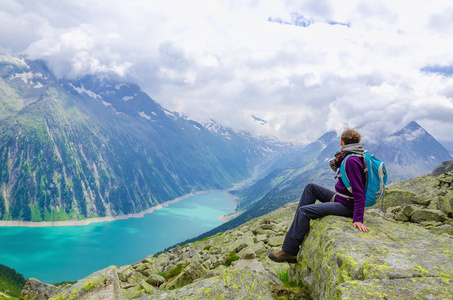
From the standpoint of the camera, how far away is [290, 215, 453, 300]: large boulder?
13.4 ft

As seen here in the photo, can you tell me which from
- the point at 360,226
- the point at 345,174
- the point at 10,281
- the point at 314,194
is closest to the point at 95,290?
the point at 360,226

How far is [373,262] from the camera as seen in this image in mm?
5113

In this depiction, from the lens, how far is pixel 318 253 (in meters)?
6.61

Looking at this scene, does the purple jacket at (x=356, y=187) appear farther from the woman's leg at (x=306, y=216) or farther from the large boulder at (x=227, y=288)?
the large boulder at (x=227, y=288)

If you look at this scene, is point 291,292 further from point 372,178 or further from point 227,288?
point 372,178

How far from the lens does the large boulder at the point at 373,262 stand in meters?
4.08

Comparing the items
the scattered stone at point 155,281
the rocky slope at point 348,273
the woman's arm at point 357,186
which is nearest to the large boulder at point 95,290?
the rocky slope at point 348,273

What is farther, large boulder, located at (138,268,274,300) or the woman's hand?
the woman's hand

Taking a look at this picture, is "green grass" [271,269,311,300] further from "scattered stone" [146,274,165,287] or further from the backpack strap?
"scattered stone" [146,274,165,287]

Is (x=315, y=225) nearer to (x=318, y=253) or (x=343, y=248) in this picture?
(x=318, y=253)

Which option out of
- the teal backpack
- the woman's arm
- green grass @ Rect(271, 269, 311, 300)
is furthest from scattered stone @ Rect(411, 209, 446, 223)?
green grass @ Rect(271, 269, 311, 300)

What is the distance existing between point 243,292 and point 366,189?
5.07 m

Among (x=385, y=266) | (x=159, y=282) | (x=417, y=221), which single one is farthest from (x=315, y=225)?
(x=417, y=221)

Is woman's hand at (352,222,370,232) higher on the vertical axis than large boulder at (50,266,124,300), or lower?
lower
